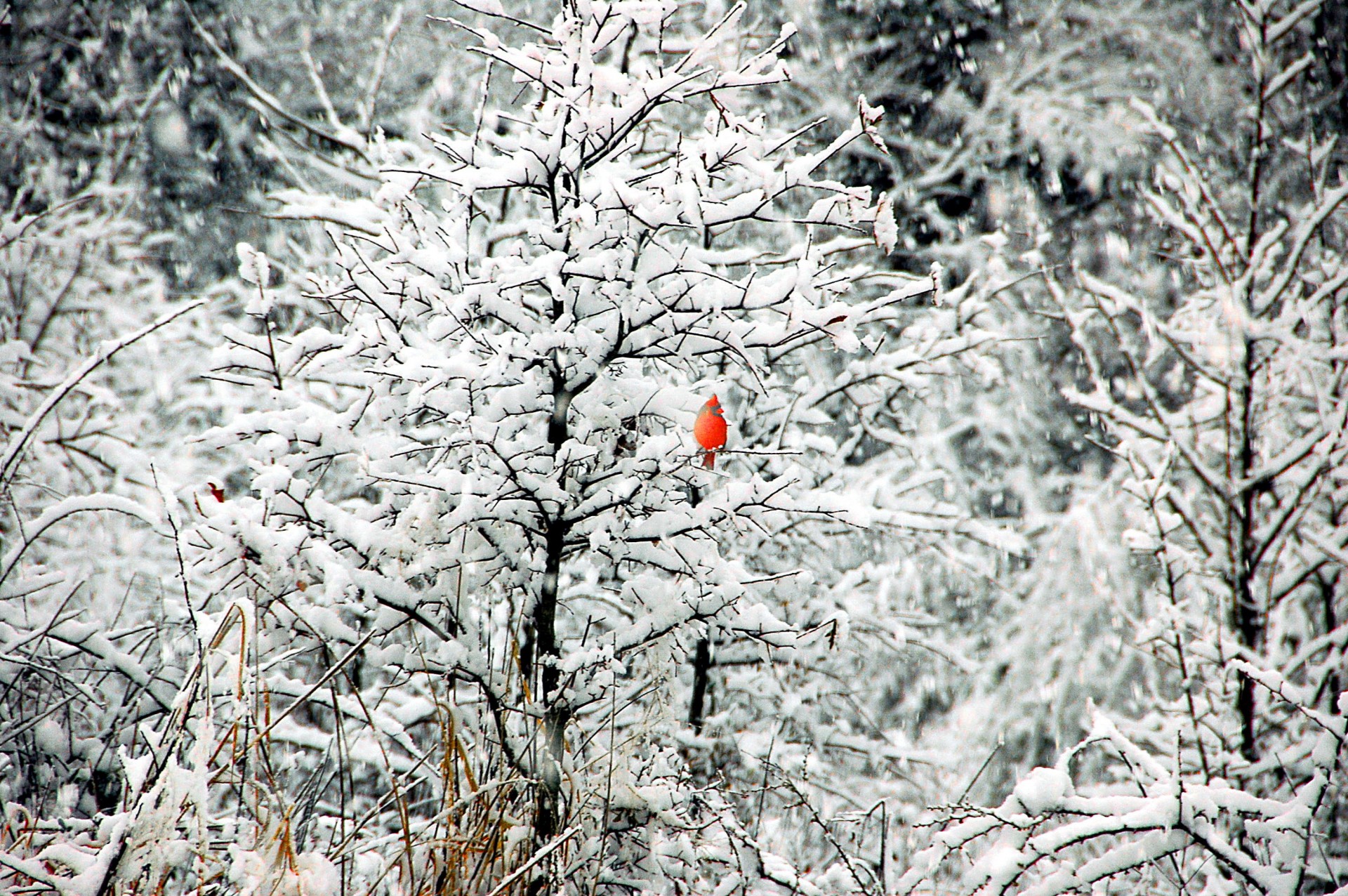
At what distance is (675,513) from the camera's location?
2.30 meters

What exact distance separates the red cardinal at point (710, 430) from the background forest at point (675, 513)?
46 millimetres

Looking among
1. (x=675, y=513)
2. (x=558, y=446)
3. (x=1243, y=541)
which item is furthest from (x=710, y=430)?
(x=1243, y=541)

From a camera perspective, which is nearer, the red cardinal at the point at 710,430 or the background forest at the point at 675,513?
the background forest at the point at 675,513

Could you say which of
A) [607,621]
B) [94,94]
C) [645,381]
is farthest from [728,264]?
[94,94]

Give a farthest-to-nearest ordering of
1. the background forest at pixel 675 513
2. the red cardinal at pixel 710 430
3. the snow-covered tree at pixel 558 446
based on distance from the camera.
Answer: the red cardinal at pixel 710 430, the snow-covered tree at pixel 558 446, the background forest at pixel 675 513

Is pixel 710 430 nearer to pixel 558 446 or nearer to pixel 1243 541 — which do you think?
pixel 558 446

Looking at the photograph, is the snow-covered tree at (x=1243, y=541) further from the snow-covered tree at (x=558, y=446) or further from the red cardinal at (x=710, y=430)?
the red cardinal at (x=710, y=430)

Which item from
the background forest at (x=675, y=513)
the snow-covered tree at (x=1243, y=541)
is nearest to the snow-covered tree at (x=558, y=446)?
the background forest at (x=675, y=513)

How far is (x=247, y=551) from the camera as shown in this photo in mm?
2137

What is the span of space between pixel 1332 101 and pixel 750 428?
520 centimetres

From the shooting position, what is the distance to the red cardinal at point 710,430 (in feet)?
7.35

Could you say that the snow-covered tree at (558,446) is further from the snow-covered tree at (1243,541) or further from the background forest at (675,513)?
the snow-covered tree at (1243,541)

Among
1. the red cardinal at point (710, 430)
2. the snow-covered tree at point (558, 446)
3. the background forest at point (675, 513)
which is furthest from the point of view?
the red cardinal at point (710, 430)

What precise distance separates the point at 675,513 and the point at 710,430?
0.26 metres
